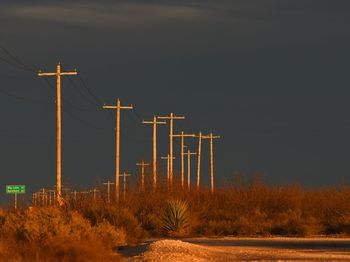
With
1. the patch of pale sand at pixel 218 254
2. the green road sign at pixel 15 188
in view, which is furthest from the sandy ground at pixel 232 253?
the green road sign at pixel 15 188

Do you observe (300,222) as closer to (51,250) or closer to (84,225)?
(84,225)

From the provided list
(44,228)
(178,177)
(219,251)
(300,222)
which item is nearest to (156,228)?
(300,222)

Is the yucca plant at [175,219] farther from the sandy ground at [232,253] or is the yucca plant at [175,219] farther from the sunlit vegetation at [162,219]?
the sandy ground at [232,253]

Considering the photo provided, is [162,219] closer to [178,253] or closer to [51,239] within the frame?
[178,253]

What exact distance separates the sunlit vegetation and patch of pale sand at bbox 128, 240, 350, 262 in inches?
58.8

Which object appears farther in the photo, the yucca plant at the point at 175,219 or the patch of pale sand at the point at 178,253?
the yucca plant at the point at 175,219

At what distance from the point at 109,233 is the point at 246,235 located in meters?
16.9

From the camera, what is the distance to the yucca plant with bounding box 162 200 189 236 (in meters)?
54.6

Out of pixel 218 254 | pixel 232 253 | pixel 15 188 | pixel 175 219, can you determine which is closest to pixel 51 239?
pixel 218 254

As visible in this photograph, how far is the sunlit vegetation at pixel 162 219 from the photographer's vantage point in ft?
103

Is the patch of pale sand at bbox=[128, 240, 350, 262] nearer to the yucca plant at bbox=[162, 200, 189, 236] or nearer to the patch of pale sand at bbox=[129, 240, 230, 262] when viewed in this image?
the patch of pale sand at bbox=[129, 240, 230, 262]

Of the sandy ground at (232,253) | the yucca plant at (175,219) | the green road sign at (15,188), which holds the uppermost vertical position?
the green road sign at (15,188)

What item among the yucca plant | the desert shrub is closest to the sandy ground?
the desert shrub

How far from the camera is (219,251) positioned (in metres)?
37.6
